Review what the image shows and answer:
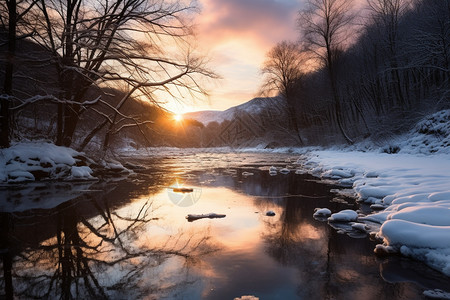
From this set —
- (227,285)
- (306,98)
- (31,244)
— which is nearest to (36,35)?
(31,244)

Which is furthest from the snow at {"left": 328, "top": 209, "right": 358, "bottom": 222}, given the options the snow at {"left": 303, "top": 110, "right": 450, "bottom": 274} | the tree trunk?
the tree trunk

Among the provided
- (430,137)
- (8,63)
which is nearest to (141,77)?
(8,63)

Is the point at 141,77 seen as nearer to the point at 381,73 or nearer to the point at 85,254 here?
the point at 85,254

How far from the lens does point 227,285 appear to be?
2.48 metres

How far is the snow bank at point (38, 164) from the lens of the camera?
7551 mm

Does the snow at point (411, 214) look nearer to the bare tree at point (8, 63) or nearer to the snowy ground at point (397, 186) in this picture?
the snowy ground at point (397, 186)

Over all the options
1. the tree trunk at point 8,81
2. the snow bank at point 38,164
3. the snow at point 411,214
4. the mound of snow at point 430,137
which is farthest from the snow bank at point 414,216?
the tree trunk at point 8,81

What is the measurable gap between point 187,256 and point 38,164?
753cm

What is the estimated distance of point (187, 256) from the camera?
3.14 meters

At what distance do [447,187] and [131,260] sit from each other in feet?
18.9

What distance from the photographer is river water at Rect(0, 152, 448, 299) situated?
2389mm

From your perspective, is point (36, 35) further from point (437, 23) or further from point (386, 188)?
point (437, 23)

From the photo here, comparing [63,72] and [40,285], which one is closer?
[40,285]

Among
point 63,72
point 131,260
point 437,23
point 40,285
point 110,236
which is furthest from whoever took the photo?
point 437,23
